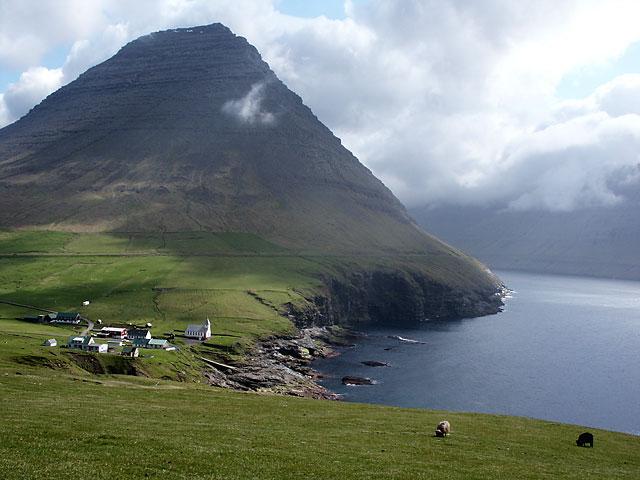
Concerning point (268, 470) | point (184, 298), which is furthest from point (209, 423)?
point (184, 298)

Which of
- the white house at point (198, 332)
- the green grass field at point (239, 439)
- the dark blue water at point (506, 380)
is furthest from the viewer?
the white house at point (198, 332)

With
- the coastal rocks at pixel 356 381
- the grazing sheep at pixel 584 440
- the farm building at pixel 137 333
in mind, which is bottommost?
the coastal rocks at pixel 356 381

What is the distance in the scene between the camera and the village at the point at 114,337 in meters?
114

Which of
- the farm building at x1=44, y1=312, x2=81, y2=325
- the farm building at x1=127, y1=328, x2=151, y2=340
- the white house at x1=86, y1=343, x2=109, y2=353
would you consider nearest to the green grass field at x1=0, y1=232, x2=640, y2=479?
the white house at x1=86, y1=343, x2=109, y2=353

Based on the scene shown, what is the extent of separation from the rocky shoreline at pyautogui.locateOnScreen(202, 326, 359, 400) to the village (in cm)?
1385

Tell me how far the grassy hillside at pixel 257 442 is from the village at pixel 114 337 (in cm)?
5256

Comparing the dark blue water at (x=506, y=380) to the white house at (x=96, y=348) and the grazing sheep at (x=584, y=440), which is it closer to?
the white house at (x=96, y=348)

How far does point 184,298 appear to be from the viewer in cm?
19338

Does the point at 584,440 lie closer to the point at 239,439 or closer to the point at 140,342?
the point at 239,439

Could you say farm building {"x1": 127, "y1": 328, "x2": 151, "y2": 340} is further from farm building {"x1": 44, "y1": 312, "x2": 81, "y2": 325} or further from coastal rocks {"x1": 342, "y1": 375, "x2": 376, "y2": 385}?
coastal rocks {"x1": 342, "y1": 375, "x2": 376, "y2": 385}

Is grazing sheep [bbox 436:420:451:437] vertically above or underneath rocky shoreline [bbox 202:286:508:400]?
above

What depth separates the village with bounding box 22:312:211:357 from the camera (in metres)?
114

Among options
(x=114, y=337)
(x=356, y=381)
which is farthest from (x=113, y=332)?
(x=356, y=381)

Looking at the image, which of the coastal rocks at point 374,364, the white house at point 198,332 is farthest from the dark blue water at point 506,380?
the white house at point 198,332
